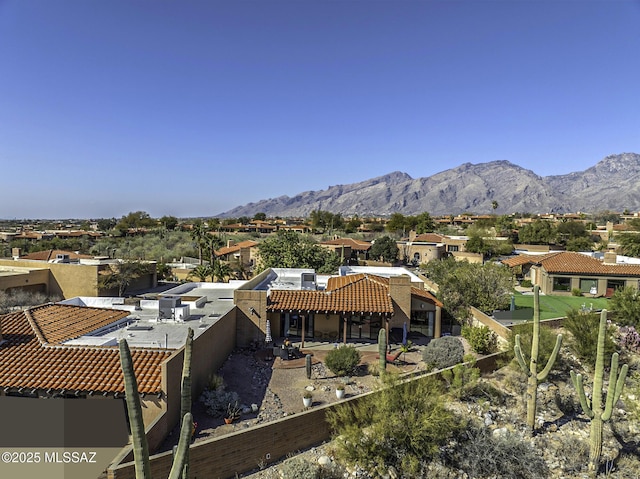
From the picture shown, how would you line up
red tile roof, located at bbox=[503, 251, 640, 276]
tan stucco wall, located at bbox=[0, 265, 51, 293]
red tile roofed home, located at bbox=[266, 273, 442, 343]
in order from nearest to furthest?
1. red tile roofed home, located at bbox=[266, 273, 442, 343]
2. tan stucco wall, located at bbox=[0, 265, 51, 293]
3. red tile roof, located at bbox=[503, 251, 640, 276]

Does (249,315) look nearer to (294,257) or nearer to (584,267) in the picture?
(294,257)

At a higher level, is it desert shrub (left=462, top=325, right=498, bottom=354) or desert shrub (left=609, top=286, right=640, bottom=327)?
desert shrub (left=609, top=286, right=640, bottom=327)

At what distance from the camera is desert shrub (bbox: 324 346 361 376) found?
56.2 ft

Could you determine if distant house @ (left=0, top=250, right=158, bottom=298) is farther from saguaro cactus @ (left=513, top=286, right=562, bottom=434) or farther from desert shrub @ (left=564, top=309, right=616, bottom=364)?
desert shrub @ (left=564, top=309, right=616, bottom=364)

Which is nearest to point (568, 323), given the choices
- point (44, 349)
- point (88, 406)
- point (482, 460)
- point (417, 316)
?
point (417, 316)

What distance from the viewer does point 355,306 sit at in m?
20.9

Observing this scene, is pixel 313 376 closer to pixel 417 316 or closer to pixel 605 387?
pixel 417 316

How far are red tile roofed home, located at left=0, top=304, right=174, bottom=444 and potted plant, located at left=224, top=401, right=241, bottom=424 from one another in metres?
2.16

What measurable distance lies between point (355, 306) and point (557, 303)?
58.4ft

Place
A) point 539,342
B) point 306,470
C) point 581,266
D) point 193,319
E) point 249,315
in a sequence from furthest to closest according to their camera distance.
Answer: point 581,266 → point 249,315 → point 193,319 → point 539,342 → point 306,470

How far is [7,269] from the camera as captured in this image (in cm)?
3359

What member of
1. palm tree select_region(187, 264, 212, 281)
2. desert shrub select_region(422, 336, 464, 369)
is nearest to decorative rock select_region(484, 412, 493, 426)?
desert shrub select_region(422, 336, 464, 369)

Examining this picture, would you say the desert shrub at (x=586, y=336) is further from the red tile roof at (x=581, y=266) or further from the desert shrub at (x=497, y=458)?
the red tile roof at (x=581, y=266)

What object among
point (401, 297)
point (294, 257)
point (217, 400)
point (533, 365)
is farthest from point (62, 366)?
point (294, 257)
